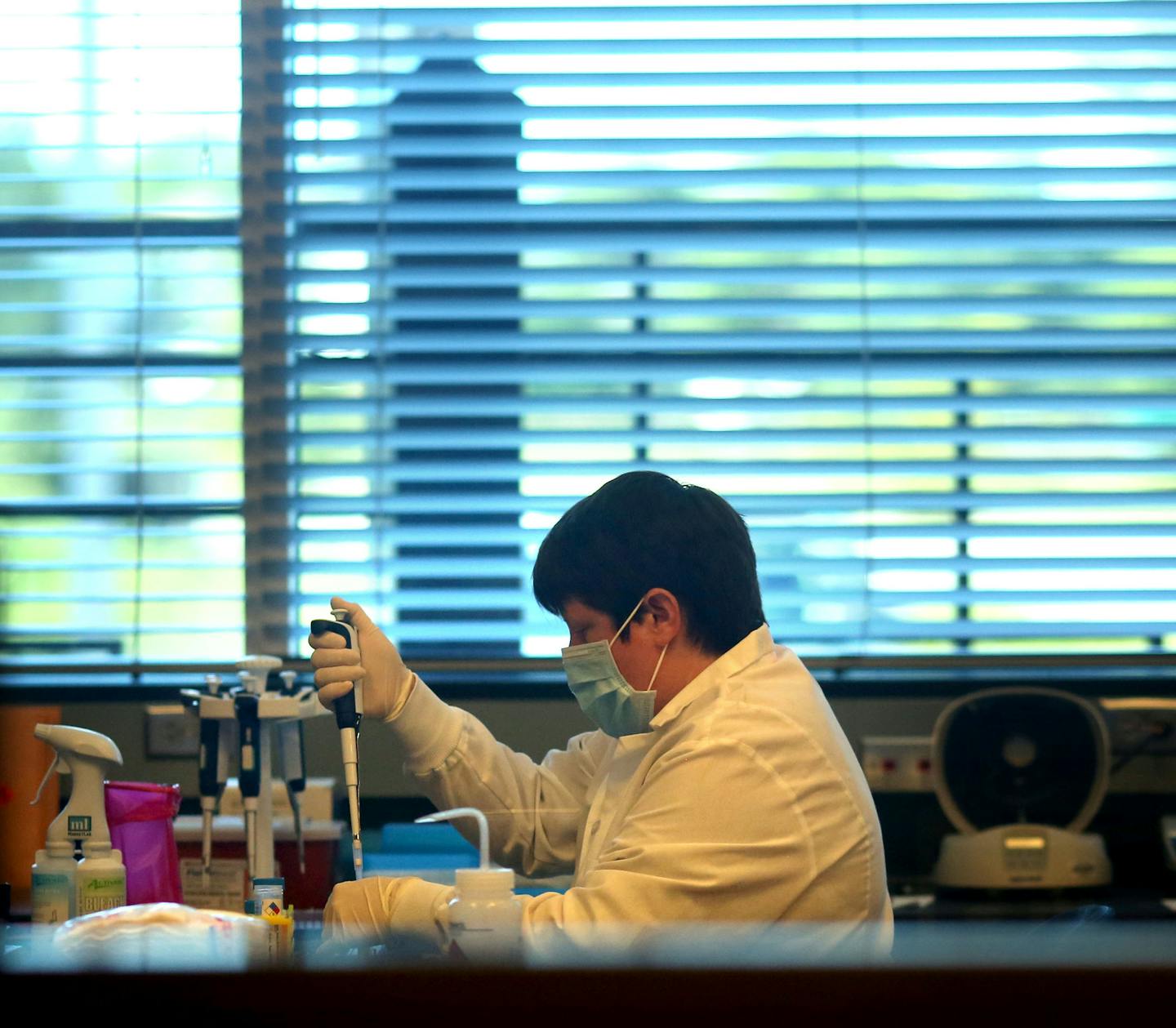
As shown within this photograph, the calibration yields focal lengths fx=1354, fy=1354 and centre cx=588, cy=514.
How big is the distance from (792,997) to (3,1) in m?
3.08

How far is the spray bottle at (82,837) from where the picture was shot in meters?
1.47

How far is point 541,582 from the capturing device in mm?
1668

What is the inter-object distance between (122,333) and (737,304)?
1.26 m

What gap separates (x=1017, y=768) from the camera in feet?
7.91

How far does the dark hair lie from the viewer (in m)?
1.59

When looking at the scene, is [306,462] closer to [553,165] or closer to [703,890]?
[553,165]

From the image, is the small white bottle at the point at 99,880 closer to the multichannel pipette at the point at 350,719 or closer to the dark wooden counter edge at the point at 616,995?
the multichannel pipette at the point at 350,719

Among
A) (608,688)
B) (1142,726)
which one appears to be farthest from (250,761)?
(1142,726)

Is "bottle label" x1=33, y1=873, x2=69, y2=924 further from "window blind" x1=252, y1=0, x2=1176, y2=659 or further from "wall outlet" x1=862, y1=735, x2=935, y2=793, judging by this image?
"wall outlet" x1=862, y1=735, x2=935, y2=793

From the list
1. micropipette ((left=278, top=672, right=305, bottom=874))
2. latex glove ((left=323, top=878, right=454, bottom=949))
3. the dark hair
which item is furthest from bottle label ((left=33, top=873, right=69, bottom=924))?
the dark hair

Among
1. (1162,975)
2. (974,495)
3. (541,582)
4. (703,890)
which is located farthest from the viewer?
(974,495)

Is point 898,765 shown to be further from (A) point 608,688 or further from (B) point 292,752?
(B) point 292,752

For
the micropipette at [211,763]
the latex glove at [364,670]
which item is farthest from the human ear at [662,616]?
the micropipette at [211,763]

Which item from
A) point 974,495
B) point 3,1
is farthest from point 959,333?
point 3,1
